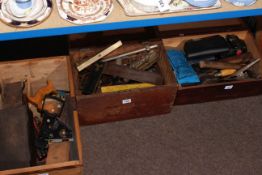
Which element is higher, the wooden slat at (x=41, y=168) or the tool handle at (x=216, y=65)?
the tool handle at (x=216, y=65)

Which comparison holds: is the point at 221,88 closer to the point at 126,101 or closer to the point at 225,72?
the point at 225,72

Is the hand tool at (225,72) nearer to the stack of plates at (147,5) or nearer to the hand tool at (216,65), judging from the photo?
the hand tool at (216,65)

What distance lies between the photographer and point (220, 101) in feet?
5.21

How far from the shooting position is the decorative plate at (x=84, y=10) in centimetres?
93

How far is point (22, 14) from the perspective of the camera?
91 cm

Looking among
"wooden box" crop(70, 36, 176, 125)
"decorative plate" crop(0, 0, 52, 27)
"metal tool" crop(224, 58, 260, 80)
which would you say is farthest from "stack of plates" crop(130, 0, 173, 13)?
"metal tool" crop(224, 58, 260, 80)

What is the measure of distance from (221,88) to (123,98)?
1.44 feet

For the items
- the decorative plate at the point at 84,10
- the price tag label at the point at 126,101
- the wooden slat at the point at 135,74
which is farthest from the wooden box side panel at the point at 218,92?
the decorative plate at the point at 84,10

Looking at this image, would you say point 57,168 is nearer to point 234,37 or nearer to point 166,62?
point 166,62

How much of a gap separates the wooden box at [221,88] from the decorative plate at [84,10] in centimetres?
56

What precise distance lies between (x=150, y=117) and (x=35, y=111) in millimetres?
497

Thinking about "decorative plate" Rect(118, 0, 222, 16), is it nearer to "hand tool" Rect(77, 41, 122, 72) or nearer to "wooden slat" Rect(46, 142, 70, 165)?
"hand tool" Rect(77, 41, 122, 72)

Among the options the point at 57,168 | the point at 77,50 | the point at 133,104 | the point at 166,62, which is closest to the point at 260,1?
the point at 166,62

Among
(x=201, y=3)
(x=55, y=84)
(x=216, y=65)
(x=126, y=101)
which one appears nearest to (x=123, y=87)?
(x=126, y=101)
